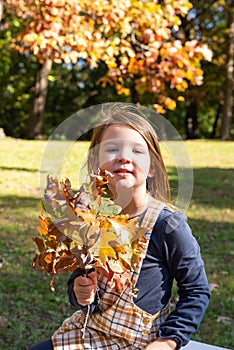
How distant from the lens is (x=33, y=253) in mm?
5270

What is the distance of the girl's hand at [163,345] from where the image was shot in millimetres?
1963

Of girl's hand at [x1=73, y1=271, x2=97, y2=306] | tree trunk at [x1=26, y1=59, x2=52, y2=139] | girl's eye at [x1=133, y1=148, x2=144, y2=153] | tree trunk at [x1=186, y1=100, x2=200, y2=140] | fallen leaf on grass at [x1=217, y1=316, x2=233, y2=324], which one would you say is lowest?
tree trunk at [x1=186, y1=100, x2=200, y2=140]

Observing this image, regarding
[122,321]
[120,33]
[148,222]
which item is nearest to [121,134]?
[148,222]

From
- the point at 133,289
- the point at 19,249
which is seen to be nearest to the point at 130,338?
the point at 133,289

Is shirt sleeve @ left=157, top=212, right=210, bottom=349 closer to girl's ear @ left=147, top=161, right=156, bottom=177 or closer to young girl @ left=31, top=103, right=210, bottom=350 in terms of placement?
young girl @ left=31, top=103, right=210, bottom=350

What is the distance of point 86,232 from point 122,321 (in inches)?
19.8

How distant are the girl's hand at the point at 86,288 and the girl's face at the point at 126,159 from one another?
290 mm

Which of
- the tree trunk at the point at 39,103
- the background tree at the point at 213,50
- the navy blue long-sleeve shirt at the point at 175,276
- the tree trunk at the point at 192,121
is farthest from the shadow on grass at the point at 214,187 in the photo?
the tree trunk at the point at 192,121

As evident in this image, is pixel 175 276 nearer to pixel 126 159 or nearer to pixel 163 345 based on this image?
pixel 163 345

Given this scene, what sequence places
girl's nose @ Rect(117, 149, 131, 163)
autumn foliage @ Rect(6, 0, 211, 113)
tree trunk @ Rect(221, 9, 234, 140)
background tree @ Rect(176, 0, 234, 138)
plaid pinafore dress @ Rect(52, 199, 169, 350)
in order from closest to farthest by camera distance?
girl's nose @ Rect(117, 149, 131, 163), plaid pinafore dress @ Rect(52, 199, 169, 350), autumn foliage @ Rect(6, 0, 211, 113), tree trunk @ Rect(221, 9, 234, 140), background tree @ Rect(176, 0, 234, 138)

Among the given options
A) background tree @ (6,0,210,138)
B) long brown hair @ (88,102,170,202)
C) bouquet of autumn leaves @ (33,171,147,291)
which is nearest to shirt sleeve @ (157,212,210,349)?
long brown hair @ (88,102,170,202)

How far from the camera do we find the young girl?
6.41 ft

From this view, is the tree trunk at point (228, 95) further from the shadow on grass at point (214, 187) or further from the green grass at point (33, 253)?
the green grass at point (33, 253)

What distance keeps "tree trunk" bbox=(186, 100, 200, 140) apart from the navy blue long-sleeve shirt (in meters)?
22.2
